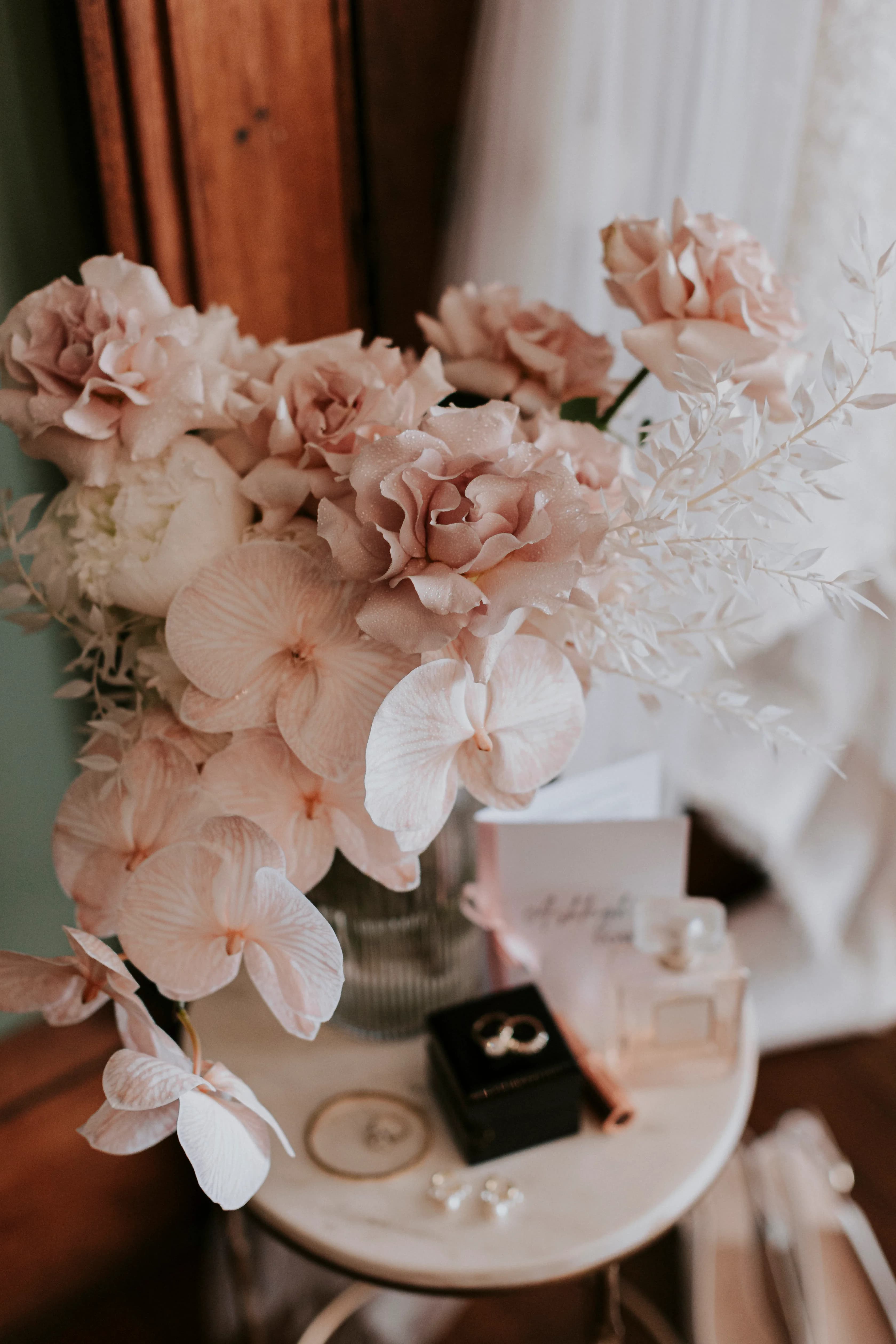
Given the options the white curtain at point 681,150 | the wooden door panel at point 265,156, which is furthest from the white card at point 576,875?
the wooden door panel at point 265,156

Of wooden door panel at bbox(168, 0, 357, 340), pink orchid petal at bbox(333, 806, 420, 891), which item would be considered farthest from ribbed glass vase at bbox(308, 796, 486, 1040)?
wooden door panel at bbox(168, 0, 357, 340)

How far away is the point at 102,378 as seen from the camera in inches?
19.7

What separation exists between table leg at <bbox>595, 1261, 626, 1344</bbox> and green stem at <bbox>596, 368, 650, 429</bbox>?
694 mm

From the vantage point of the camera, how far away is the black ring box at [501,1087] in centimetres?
64

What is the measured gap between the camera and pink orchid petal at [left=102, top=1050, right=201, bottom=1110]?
39 cm

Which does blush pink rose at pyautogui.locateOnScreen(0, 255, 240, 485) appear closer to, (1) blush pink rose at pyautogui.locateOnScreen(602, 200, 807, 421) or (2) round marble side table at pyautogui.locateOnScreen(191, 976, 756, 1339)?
(1) blush pink rose at pyautogui.locateOnScreen(602, 200, 807, 421)

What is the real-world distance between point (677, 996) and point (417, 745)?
36 cm

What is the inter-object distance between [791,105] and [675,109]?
A: 94 mm

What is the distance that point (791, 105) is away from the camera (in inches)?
32.4

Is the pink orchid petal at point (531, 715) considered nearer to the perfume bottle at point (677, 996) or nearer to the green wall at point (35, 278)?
the perfume bottle at point (677, 996)

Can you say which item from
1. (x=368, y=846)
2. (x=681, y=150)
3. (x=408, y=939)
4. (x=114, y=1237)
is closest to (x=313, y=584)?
(x=368, y=846)

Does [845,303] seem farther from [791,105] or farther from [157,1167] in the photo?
[157,1167]

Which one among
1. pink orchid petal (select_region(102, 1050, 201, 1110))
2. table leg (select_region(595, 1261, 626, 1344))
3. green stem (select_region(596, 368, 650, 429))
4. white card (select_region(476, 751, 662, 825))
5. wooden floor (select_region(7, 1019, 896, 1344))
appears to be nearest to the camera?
pink orchid petal (select_region(102, 1050, 201, 1110))

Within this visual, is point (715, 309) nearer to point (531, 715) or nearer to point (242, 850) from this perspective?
point (531, 715)
